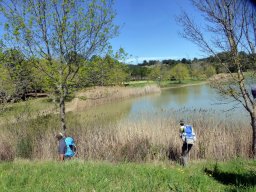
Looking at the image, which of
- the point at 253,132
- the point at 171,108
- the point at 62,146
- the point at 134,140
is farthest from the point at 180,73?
the point at 62,146

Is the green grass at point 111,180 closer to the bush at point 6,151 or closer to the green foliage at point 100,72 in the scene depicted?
the green foliage at point 100,72

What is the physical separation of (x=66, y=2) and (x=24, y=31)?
152 centimetres

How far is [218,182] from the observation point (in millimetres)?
5348

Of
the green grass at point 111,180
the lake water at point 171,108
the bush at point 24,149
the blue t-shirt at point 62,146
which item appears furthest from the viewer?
the lake water at point 171,108

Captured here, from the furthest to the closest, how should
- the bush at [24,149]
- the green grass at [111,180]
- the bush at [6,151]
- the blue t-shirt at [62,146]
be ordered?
1. the bush at [6,151]
2. the bush at [24,149]
3. the blue t-shirt at [62,146]
4. the green grass at [111,180]

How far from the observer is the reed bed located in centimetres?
954

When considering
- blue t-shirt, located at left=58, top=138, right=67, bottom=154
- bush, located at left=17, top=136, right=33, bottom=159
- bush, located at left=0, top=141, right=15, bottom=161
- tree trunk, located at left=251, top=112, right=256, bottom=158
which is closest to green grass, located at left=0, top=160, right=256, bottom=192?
blue t-shirt, located at left=58, top=138, right=67, bottom=154

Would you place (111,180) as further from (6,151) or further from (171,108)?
(171,108)

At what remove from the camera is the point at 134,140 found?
10.0m

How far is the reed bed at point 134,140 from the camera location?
31.3 ft

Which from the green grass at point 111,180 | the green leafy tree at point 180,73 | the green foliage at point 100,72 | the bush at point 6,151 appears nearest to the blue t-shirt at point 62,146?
the green grass at point 111,180

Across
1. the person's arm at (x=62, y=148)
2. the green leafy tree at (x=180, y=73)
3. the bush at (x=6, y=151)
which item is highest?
the green leafy tree at (x=180, y=73)

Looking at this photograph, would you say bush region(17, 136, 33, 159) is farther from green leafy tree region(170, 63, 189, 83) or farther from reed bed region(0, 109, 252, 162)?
green leafy tree region(170, 63, 189, 83)

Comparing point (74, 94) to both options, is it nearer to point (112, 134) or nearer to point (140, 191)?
point (112, 134)
